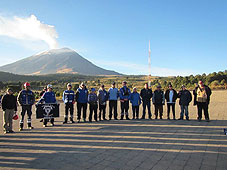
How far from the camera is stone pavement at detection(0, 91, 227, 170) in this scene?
426cm

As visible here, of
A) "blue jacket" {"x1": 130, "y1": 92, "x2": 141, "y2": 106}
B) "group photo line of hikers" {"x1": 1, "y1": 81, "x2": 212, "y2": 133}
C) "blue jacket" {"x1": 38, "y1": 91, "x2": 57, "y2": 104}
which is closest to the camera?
"group photo line of hikers" {"x1": 1, "y1": 81, "x2": 212, "y2": 133}

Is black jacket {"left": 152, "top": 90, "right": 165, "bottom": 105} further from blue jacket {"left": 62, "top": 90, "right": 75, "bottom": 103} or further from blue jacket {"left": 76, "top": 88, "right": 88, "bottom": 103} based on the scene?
blue jacket {"left": 62, "top": 90, "right": 75, "bottom": 103}

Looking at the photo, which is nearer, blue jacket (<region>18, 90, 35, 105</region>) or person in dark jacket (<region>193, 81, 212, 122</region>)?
blue jacket (<region>18, 90, 35, 105</region>)

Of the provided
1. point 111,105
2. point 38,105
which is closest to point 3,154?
point 38,105

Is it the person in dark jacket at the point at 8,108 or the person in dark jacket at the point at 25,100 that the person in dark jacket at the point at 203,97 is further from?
the person in dark jacket at the point at 8,108

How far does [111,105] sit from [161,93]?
2571 mm

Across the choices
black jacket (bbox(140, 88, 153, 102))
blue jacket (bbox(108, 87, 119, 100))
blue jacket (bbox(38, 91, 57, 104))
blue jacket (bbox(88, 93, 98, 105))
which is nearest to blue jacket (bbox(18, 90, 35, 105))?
blue jacket (bbox(38, 91, 57, 104))

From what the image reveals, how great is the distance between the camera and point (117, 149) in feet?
17.3

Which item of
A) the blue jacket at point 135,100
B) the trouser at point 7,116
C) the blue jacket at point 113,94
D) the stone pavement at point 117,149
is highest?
the blue jacket at point 113,94

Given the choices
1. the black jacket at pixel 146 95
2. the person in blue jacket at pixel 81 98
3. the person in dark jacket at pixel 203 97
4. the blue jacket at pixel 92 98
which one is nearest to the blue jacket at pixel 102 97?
the blue jacket at pixel 92 98

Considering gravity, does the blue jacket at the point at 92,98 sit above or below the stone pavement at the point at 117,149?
above

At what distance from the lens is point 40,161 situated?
4457 millimetres

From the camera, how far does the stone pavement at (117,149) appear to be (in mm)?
4258

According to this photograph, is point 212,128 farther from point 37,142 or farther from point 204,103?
point 37,142
